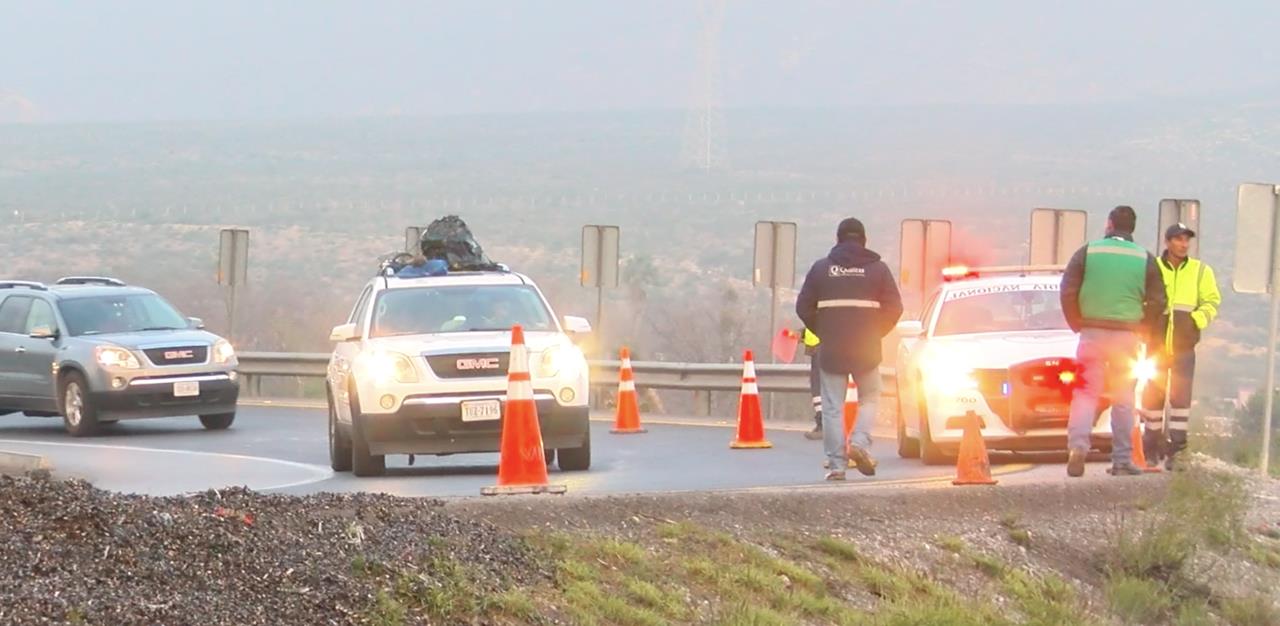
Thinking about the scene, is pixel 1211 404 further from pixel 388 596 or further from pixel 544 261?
pixel 544 261

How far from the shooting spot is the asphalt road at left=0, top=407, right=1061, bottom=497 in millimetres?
18141

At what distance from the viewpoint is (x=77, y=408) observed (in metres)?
25.7

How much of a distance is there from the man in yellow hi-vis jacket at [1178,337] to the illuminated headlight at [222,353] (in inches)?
444

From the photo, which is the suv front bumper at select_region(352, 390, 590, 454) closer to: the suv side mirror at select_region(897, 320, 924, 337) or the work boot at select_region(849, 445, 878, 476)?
the work boot at select_region(849, 445, 878, 476)

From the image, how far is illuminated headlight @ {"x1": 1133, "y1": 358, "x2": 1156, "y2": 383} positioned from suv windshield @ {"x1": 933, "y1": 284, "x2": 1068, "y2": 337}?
1191 mm

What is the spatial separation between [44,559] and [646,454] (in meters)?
13.6

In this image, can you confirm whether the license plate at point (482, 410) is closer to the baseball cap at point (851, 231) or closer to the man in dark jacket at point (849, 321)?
the man in dark jacket at point (849, 321)

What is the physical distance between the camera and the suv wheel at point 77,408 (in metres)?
25.5

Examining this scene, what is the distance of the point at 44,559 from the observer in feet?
30.4

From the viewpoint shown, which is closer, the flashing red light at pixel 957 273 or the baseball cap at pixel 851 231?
the baseball cap at pixel 851 231

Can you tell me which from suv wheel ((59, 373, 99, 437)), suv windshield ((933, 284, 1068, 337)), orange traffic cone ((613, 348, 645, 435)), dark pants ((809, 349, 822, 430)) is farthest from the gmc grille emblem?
suv wheel ((59, 373, 99, 437))

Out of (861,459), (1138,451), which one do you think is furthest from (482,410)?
(1138,451)

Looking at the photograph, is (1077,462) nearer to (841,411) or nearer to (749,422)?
(841,411)

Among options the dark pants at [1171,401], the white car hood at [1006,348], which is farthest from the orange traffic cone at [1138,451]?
the white car hood at [1006,348]
